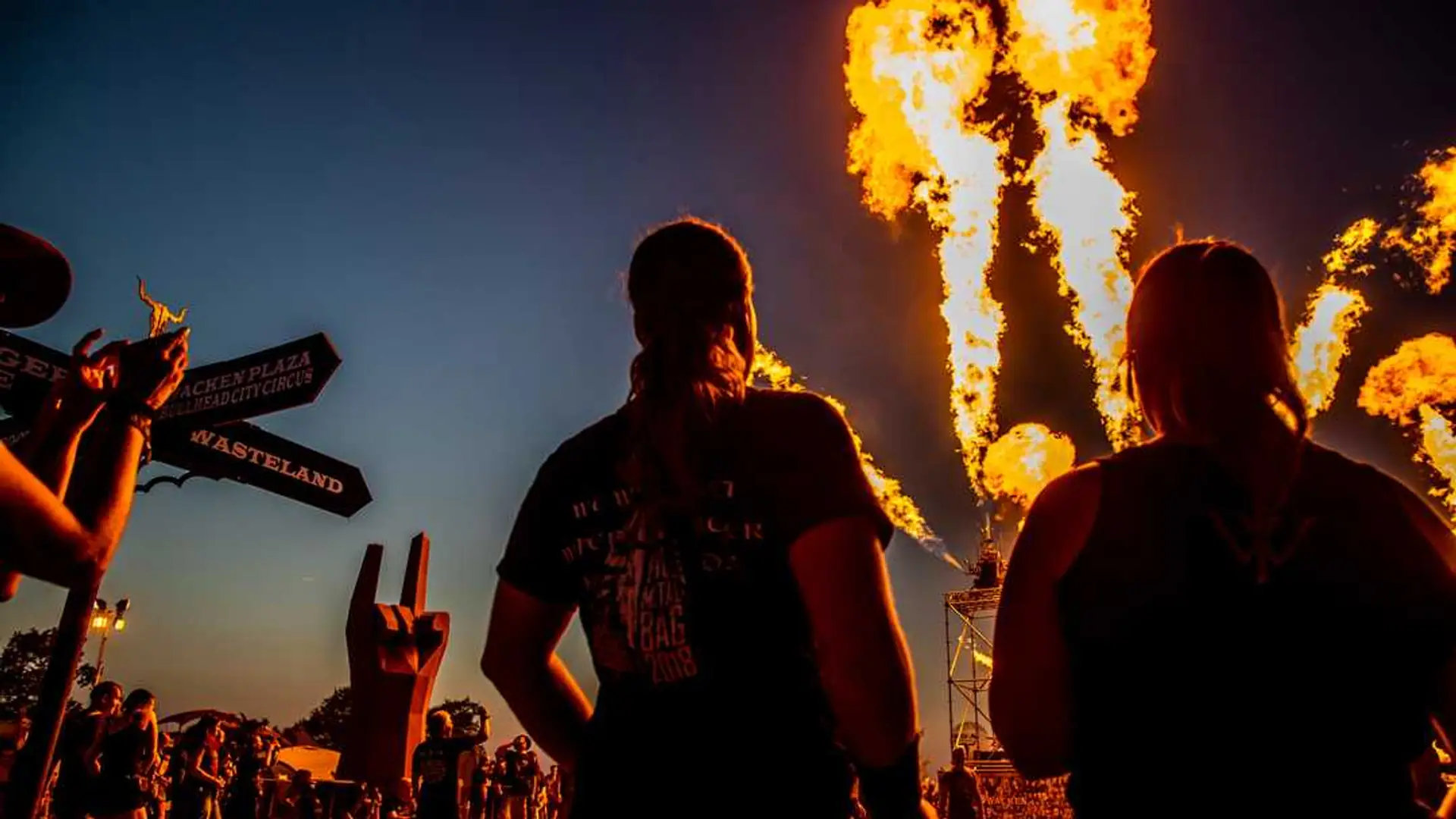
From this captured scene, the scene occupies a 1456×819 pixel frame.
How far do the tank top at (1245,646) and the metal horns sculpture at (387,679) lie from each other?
1487 centimetres

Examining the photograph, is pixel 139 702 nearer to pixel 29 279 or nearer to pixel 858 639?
pixel 29 279

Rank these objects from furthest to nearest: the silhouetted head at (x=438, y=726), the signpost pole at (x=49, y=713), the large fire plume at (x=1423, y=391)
A: the large fire plume at (x=1423, y=391) → the silhouetted head at (x=438, y=726) → the signpost pole at (x=49, y=713)

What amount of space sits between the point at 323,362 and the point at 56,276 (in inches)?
238

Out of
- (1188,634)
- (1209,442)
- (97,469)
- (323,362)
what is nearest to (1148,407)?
(1209,442)

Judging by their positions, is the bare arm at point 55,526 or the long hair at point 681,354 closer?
the bare arm at point 55,526

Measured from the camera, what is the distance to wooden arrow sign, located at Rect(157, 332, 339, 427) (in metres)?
8.10

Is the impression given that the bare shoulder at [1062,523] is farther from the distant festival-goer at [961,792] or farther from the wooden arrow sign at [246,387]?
the distant festival-goer at [961,792]

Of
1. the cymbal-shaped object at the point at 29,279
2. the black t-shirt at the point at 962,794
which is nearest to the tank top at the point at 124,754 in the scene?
the cymbal-shaped object at the point at 29,279

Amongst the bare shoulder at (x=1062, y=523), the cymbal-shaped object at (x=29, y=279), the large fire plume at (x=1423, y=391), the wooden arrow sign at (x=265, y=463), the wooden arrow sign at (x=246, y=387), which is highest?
the large fire plume at (x=1423, y=391)

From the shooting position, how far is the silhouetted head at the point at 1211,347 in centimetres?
170

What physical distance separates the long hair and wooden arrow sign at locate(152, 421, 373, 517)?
26.7 ft

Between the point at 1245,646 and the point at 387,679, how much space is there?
15.2m

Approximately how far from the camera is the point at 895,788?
1.44m

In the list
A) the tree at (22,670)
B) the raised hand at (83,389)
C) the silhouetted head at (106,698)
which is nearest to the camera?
the raised hand at (83,389)
